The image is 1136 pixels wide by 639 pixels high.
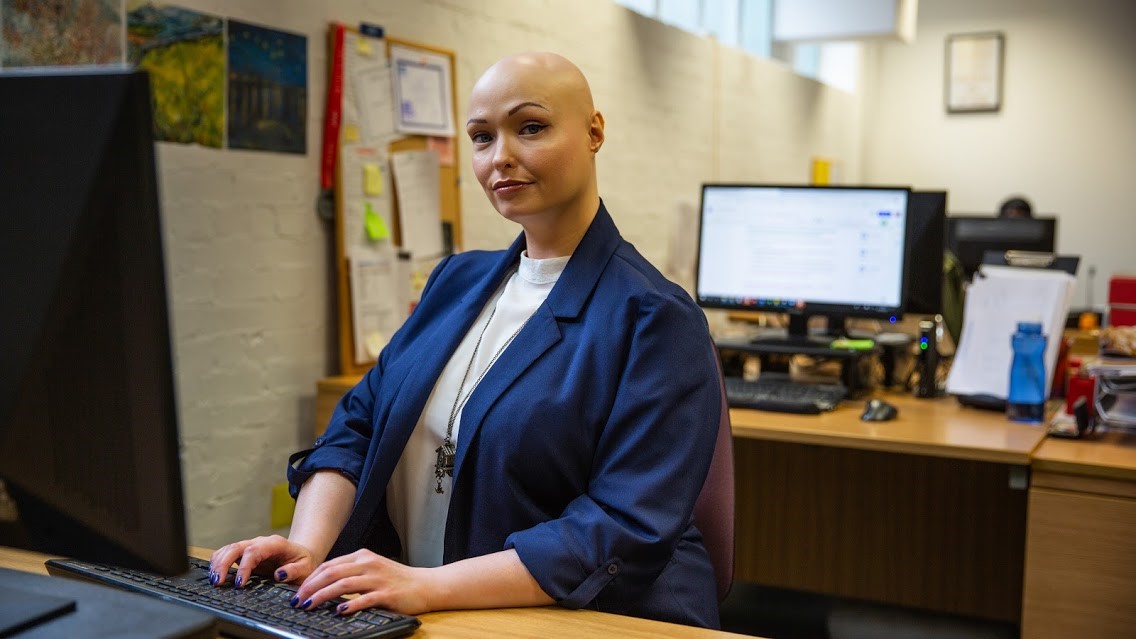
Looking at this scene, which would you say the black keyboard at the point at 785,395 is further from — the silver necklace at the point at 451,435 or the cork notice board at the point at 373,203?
the silver necklace at the point at 451,435

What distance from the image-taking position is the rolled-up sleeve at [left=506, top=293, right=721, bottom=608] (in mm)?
1175

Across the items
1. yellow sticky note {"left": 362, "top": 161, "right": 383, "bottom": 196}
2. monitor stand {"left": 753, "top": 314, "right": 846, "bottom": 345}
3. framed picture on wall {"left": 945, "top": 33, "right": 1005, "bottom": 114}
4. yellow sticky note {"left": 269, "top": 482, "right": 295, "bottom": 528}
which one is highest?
framed picture on wall {"left": 945, "top": 33, "right": 1005, "bottom": 114}

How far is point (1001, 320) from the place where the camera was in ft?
8.59

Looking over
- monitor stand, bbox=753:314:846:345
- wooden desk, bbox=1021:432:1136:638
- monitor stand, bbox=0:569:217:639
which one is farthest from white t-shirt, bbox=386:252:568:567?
monitor stand, bbox=753:314:846:345

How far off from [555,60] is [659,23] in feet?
12.2

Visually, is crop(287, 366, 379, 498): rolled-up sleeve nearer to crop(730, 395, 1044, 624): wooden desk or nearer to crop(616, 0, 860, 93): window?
crop(730, 395, 1044, 624): wooden desk

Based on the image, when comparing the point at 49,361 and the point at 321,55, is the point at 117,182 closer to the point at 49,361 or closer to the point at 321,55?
the point at 49,361

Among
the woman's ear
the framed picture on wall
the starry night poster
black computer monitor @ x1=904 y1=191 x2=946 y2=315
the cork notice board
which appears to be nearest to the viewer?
the woman's ear

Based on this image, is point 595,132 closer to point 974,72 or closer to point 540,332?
point 540,332

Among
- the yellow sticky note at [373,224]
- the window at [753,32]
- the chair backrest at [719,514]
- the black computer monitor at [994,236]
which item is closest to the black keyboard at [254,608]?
the chair backrest at [719,514]

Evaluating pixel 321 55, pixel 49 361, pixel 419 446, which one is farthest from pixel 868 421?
pixel 49 361

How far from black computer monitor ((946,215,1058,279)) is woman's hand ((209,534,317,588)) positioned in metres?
3.28

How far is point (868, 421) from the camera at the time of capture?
8.06 feet

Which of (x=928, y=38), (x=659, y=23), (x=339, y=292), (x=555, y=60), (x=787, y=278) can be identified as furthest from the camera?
(x=928, y=38)
